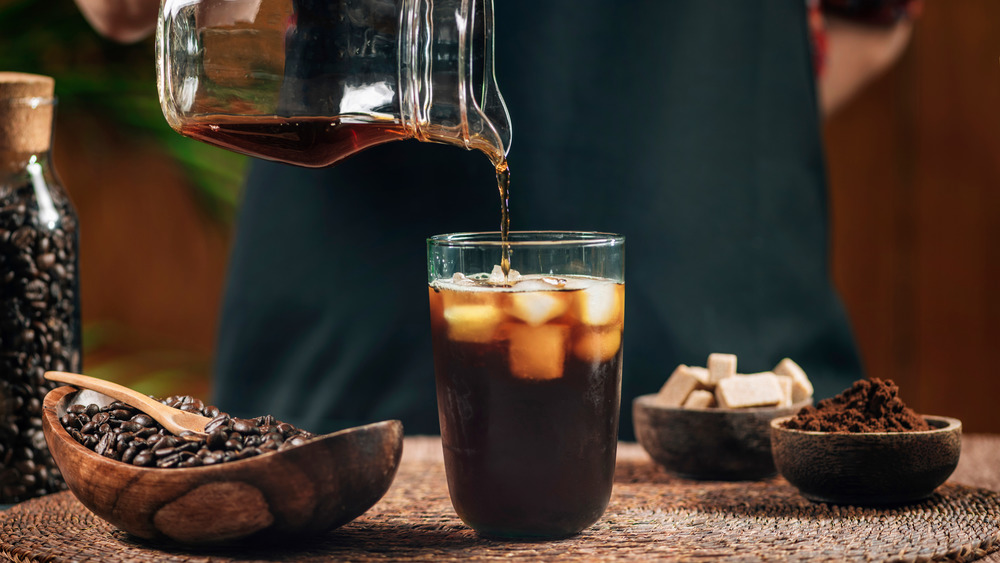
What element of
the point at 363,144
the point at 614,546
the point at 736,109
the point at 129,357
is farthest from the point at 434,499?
the point at 129,357

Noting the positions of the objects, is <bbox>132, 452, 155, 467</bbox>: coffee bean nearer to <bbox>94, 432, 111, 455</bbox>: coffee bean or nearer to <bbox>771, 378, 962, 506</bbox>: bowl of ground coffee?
<bbox>94, 432, 111, 455</bbox>: coffee bean

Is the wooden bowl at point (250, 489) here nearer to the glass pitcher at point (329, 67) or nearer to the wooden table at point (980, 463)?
the glass pitcher at point (329, 67)

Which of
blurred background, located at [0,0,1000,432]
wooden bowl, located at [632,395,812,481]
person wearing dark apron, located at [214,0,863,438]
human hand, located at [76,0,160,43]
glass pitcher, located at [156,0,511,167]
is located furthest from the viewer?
blurred background, located at [0,0,1000,432]

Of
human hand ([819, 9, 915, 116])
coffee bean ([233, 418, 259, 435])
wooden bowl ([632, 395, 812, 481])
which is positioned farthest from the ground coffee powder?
human hand ([819, 9, 915, 116])

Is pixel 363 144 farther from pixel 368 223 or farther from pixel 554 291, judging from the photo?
pixel 368 223

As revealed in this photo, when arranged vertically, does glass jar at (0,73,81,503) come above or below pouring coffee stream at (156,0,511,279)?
below

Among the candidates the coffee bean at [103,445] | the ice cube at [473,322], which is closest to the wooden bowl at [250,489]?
the coffee bean at [103,445]

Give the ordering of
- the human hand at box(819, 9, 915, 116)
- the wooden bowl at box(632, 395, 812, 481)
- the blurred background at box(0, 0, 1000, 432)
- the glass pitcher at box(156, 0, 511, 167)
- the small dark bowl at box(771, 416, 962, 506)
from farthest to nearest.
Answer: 1. the blurred background at box(0, 0, 1000, 432)
2. the human hand at box(819, 9, 915, 116)
3. the wooden bowl at box(632, 395, 812, 481)
4. the small dark bowl at box(771, 416, 962, 506)
5. the glass pitcher at box(156, 0, 511, 167)
